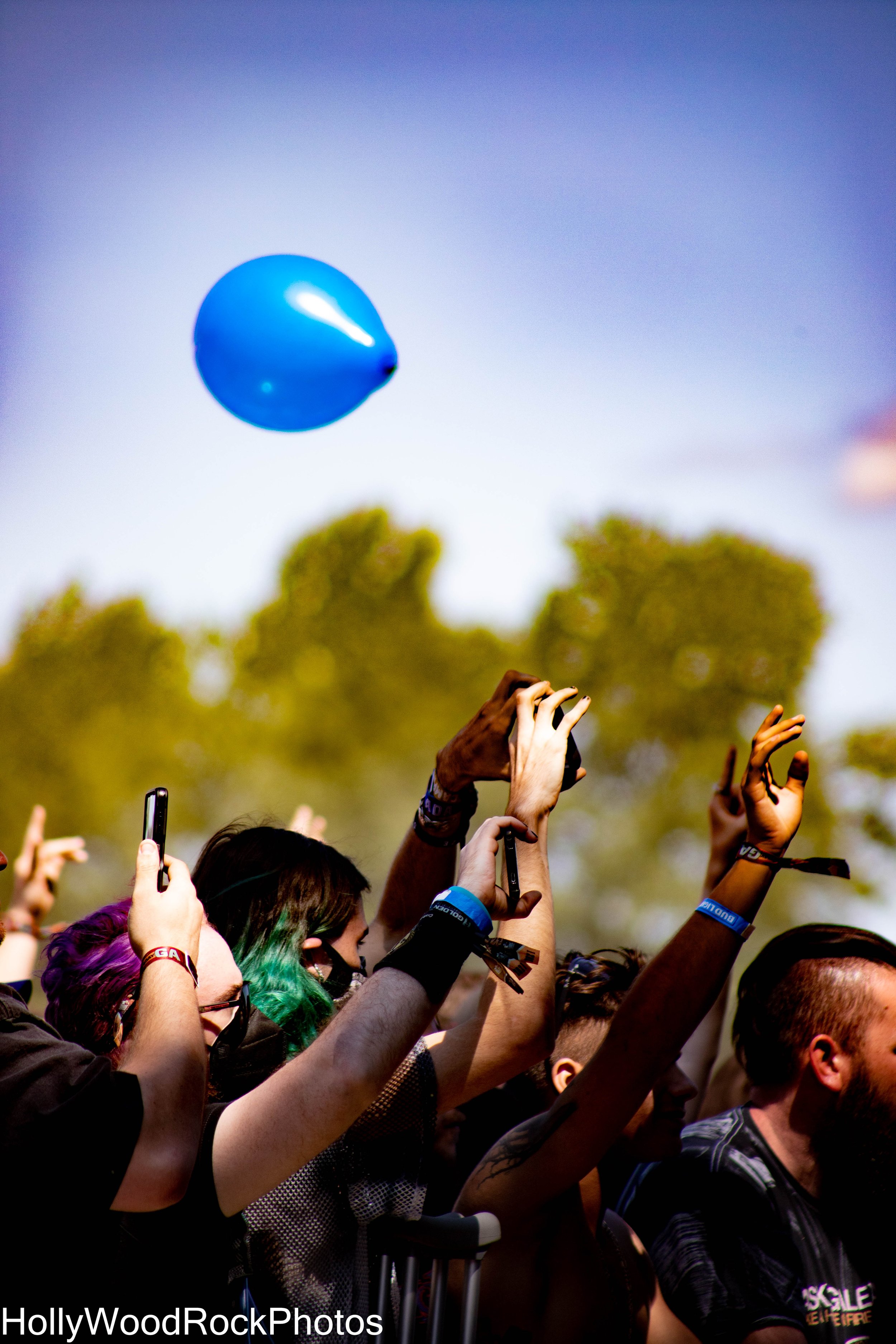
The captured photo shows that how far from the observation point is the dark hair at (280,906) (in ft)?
6.68

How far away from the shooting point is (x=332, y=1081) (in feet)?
4.65

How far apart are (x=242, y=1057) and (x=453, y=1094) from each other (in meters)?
0.37

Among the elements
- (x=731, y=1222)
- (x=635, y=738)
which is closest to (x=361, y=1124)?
(x=731, y=1222)

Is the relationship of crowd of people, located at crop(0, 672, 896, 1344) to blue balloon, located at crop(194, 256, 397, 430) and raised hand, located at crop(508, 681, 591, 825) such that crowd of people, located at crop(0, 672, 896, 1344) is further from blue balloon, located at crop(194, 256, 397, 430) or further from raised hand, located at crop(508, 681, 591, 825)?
blue balloon, located at crop(194, 256, 397, 430)

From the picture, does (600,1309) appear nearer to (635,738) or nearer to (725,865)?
(725,865)

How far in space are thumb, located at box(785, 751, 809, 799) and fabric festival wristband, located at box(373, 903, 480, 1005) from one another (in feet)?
3.05

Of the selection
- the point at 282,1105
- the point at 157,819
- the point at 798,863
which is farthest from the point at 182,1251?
the point at 798,863

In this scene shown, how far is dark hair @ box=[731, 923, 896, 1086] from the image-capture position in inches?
101

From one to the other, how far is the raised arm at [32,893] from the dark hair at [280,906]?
0.83m

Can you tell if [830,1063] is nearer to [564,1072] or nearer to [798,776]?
[564,1072]

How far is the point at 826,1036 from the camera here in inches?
100

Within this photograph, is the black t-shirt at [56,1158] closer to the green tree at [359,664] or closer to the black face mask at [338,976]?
the black face mask at [338,976]

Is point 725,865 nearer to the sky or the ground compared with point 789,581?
nearer to the ground

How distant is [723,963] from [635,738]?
57.4 ft
